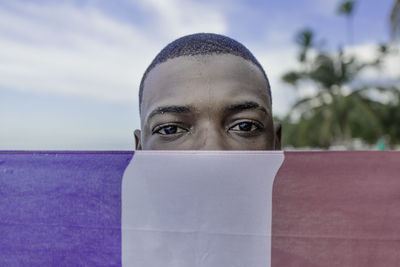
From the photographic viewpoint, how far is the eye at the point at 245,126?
146 cm

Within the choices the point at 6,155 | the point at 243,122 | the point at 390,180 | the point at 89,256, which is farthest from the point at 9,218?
the point at 390,180

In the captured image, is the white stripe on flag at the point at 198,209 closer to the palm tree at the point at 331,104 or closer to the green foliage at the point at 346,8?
the palm tree at the point at 331,104

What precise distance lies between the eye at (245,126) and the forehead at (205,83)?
0.09 meters

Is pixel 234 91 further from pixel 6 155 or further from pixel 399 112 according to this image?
pixel 399 112

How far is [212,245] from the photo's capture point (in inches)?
44.8

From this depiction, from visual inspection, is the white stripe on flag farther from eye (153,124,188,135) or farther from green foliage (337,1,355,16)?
green foliage (337,1,355,16)

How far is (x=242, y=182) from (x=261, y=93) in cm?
53

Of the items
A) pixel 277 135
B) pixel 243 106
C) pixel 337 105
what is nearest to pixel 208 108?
pixel 243 106

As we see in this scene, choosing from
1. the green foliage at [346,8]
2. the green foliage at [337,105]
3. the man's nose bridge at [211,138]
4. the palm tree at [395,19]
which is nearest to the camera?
the man's nose bridge at [211,138]

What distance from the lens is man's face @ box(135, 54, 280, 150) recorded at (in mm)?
1430

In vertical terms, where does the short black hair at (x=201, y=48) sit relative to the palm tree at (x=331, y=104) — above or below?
below

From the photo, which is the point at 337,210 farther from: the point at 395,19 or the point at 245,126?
the point at 395,19

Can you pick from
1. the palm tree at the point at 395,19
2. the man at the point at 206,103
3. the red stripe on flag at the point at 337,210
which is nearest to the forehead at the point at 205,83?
the man at the point at 206,103

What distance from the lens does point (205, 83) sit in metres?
1.48
